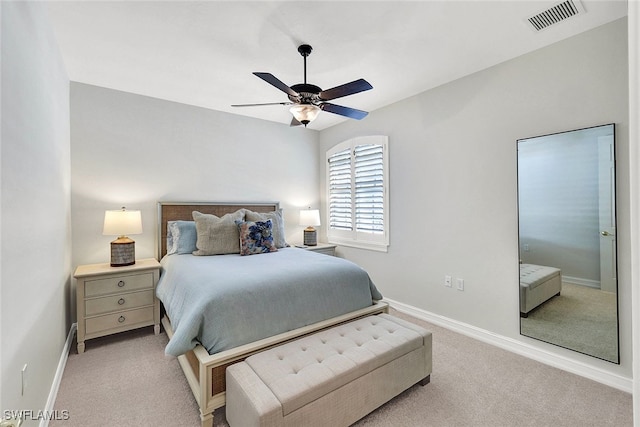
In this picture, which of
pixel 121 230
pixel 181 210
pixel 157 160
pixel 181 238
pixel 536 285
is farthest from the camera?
pixel 181 210

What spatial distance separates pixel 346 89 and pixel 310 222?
247 cm

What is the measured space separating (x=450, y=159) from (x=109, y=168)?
146 inches

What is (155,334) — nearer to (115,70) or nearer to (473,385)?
(115,70)

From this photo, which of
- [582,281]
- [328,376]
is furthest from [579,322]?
[328,376]

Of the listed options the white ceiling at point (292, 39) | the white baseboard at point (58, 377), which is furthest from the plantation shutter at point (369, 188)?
the white baseboard at point (58, 377)

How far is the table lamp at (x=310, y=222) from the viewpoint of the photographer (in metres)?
4.46

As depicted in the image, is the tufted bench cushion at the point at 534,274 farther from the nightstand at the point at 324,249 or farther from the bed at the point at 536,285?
the nightstand at the point at 324,249

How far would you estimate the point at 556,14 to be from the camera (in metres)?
2.11

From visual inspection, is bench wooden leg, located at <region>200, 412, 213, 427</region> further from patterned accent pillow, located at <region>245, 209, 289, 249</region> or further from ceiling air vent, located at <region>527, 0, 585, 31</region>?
ceiling air vent, located at <region>527, 0, 585, 31</region>

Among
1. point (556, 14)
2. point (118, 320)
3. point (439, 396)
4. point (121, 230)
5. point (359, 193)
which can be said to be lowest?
point (439, 396)

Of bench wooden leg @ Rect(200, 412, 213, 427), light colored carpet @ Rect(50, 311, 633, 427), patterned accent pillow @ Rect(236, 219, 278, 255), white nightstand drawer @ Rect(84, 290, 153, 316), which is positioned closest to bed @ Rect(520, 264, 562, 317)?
light colored carpet @ Rect(50, 311, 633, 427)

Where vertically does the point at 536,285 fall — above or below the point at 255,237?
below

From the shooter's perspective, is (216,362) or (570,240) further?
(570,240)

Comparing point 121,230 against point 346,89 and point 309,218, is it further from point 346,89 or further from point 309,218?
point 346,89
